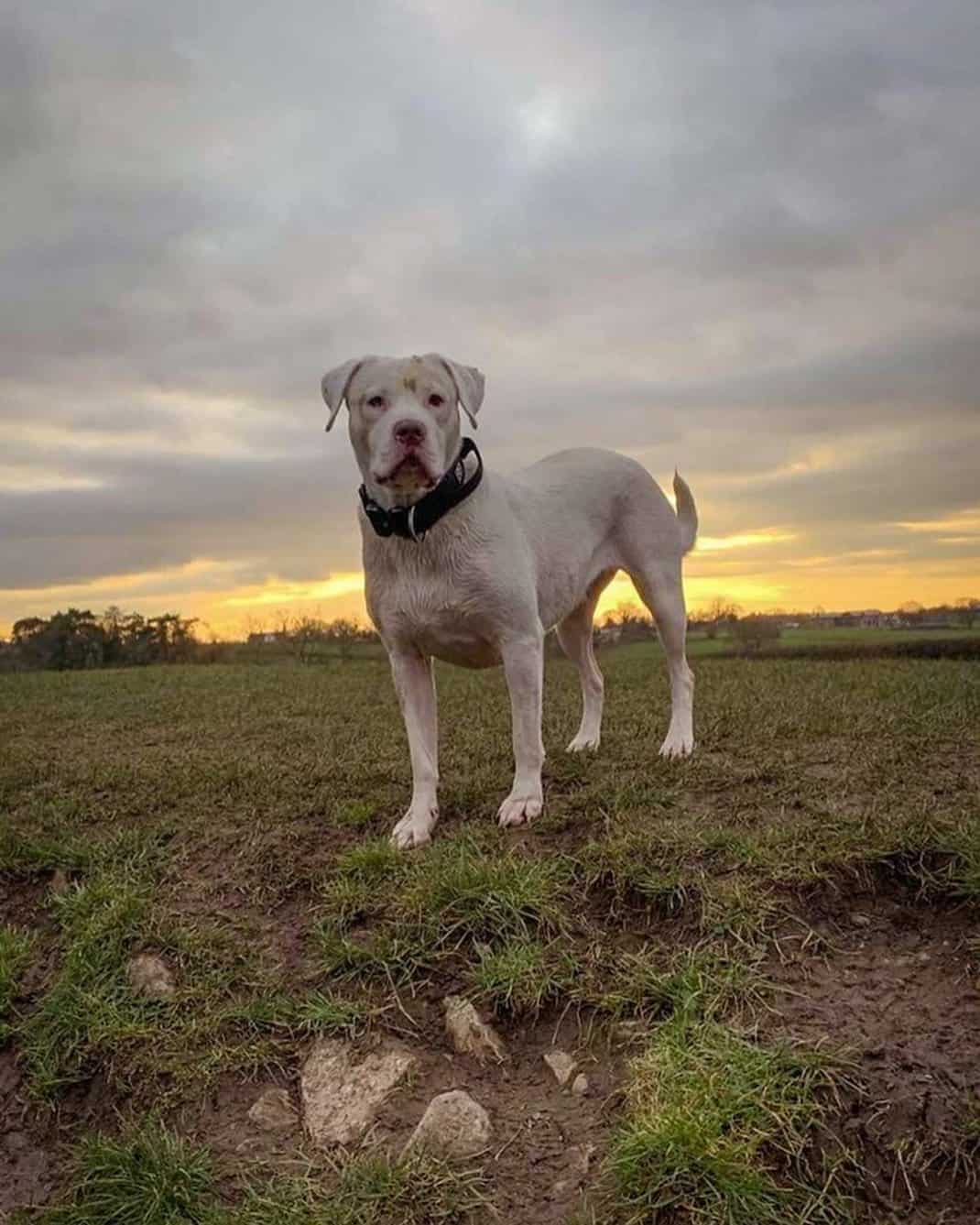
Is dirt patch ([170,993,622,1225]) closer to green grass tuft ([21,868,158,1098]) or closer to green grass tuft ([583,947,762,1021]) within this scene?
green grass tuft ([583,947,762,1021])

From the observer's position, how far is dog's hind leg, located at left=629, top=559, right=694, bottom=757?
7.09 metres

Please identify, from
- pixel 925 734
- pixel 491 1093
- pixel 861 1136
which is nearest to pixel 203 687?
pixel 925 734

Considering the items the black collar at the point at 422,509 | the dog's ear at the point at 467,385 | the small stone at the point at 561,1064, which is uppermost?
the dog's ear at the point at 467,385

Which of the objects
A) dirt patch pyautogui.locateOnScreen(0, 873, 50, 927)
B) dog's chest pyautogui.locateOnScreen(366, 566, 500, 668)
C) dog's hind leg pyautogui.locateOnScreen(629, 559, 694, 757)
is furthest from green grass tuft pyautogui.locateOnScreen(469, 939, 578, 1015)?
dirt patch pyautogui.locateOnScreen(0, 873, 50, 927)

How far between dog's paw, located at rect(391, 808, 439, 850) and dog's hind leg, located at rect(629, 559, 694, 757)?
1.93m

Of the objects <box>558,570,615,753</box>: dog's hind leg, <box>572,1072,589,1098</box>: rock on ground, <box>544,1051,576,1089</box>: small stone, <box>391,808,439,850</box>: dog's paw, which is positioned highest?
<box>558,570,615,753</box>: dog's hind leg

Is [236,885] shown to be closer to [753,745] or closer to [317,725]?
[753,745]

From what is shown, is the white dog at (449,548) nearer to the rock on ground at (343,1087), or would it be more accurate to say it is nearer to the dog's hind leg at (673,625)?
the dog's hind leg at (673,625)

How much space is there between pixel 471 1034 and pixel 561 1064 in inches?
16.0

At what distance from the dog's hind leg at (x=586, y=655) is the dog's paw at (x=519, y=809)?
168cm

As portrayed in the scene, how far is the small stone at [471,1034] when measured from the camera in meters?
4.19

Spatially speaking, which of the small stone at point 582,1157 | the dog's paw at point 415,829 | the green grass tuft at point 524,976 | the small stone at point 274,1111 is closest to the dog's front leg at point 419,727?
the dog's paw at point 415,829

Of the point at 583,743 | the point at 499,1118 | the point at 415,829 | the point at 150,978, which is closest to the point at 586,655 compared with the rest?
the point at 583,743

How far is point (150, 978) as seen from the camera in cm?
499
